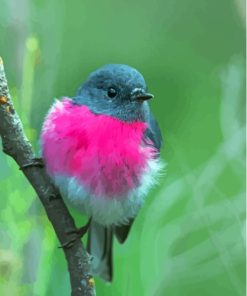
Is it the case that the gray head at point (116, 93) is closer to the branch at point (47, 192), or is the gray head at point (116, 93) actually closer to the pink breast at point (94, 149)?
the pink breast at point (94, 149)

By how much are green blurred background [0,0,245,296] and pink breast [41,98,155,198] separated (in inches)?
1.4

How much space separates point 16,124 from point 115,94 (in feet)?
0.48

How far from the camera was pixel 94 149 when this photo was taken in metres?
0.64

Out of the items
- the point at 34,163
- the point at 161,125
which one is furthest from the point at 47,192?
the point at 161,125

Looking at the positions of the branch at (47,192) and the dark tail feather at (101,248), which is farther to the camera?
the dark tail feather at (101,248)

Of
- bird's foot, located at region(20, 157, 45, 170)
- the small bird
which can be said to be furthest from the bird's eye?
bird's foot, located at region(20, 157, 45, 170)

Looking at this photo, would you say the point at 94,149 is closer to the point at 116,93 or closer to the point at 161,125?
the point at 116,93

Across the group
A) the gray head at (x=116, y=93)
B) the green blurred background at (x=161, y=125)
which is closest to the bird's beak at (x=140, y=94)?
the gray head at (x=116, y=93)

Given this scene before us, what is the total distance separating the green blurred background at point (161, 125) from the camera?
648 mm

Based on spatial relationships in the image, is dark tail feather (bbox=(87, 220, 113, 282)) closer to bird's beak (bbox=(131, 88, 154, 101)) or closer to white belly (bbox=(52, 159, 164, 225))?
white belly (bbox=(52, 159, 164, 225))

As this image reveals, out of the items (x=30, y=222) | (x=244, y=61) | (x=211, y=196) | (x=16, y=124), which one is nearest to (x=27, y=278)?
(x=30, y=222)

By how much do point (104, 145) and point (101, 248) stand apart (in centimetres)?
13

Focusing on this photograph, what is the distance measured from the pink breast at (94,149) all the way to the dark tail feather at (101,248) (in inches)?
2.9

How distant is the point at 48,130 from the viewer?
64 centimetres
